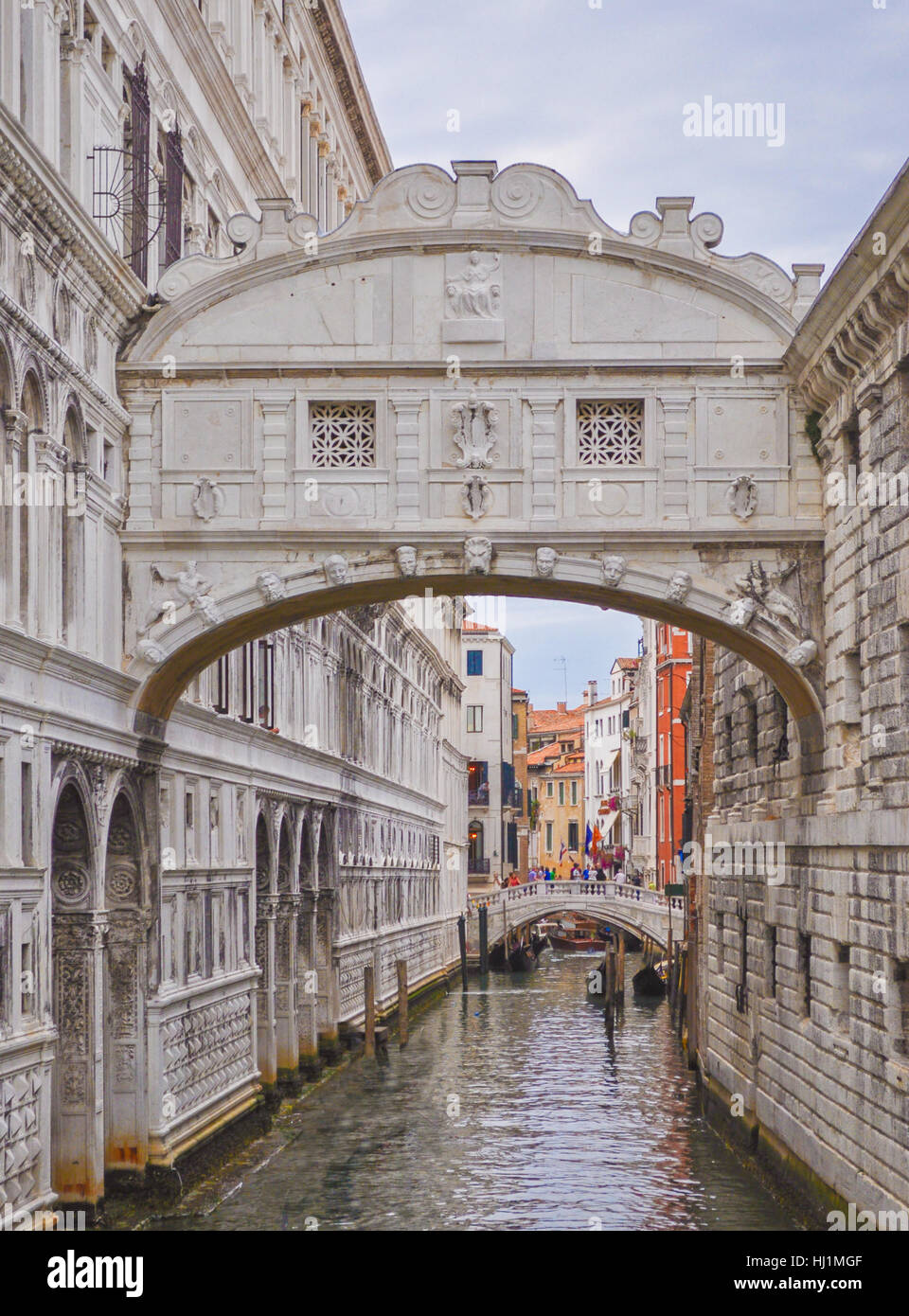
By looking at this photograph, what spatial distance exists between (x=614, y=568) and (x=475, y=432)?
1.67 meters

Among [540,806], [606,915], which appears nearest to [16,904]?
[606,915]

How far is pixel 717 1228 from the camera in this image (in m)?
17.4

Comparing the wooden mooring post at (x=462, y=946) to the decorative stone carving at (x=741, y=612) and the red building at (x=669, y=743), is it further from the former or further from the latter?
the decorative stone carving at (x=741, y=612)

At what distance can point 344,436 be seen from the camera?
16.8 meters

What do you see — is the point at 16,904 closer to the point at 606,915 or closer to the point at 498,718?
the point at 606,915

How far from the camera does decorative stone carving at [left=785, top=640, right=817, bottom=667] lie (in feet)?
53.8

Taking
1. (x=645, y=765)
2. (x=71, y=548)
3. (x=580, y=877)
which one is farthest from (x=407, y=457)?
(x=580, y=877)

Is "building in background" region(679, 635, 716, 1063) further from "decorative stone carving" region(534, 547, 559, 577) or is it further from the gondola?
the gondola

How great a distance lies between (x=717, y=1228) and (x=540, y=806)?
91.8 m

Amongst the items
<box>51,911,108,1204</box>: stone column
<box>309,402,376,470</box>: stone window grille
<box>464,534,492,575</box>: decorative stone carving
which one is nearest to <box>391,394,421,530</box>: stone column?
<box>309,402,376,470</box>: stone window grille

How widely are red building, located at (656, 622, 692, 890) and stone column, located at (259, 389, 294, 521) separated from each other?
37324 mm

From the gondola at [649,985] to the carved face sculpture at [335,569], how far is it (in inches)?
1208

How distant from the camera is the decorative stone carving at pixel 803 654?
16.4 metres

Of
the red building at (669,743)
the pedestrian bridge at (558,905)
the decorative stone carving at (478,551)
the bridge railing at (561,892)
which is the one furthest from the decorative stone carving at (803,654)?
the red building at (669,743)
